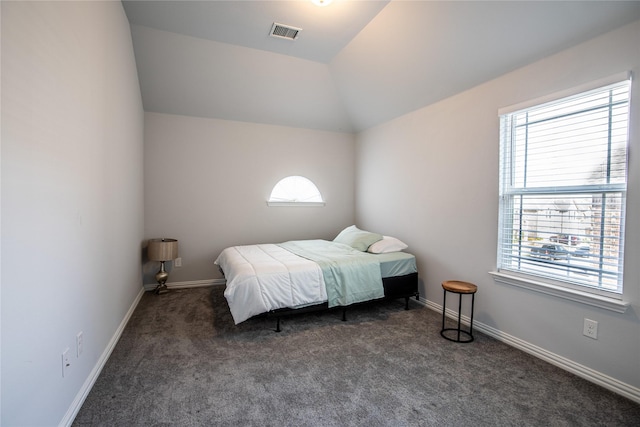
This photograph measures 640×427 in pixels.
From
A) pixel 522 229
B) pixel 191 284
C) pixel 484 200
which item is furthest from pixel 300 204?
pixel 522 229

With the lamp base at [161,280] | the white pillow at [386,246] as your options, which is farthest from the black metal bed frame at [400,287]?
the lamp base at [161,280]

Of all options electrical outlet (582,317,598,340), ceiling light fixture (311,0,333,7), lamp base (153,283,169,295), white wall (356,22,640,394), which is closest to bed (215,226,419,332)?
white wall (356,22,640,394)

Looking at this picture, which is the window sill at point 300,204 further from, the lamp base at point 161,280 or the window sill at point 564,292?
the window sill at point 564,292

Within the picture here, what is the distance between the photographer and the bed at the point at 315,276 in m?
2.65

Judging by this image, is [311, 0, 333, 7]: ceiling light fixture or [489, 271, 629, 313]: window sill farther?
[311, 0, 333, 7]: ceiling light fixture

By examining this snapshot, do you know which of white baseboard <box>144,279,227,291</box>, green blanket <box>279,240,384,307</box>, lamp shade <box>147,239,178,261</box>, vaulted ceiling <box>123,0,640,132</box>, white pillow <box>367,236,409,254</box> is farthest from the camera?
white baseboard <box>144,279,227,291</box>

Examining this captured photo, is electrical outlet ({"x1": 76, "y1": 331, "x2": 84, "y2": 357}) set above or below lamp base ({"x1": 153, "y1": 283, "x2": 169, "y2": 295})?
above

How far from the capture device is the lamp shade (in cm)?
380

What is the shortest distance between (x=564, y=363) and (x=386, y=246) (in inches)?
75.4

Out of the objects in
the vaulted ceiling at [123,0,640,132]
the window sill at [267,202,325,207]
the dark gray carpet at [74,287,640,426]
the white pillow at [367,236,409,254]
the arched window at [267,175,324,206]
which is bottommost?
the dark gray carpet at [74,287,640,426]

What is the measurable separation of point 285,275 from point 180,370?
3.67 ft

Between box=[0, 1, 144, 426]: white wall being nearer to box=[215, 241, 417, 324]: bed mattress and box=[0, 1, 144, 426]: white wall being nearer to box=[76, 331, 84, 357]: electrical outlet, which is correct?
box=[76, 331, 84, 357]: electrical outlet

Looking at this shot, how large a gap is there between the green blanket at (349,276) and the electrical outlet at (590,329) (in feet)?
5.50

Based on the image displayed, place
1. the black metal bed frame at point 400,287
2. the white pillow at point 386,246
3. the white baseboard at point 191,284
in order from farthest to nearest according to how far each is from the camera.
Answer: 1. the white baseboard at point 191,284
2. the white pillow at point 386,246
3. the black metal bed frame at point 400,287
